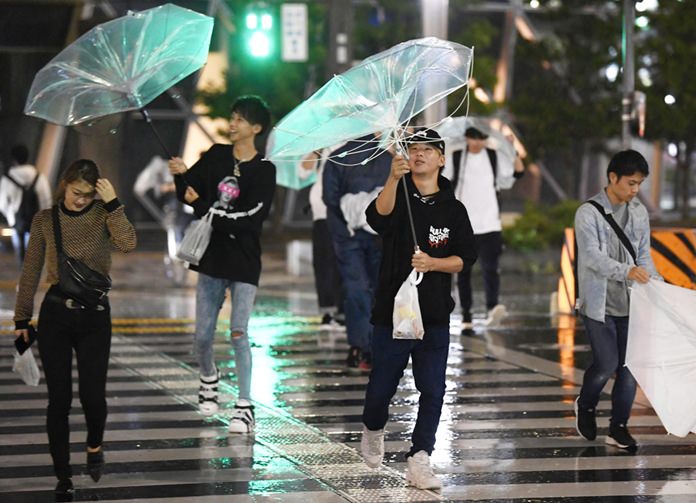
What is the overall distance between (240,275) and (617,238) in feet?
7.82

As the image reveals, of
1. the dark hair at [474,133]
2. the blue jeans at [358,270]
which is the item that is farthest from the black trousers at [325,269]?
the blue jeans at [358,270]

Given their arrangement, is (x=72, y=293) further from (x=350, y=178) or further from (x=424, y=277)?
(x=350, y=178)

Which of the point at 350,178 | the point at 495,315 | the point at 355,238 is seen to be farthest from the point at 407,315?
the point at 495,315

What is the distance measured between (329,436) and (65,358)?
2.12 meters

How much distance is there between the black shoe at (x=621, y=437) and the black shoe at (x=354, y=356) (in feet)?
12.1

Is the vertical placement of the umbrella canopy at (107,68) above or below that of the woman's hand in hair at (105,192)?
above

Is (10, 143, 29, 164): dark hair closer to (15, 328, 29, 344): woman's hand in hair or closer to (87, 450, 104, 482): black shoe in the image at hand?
(15, 328, 29, 344): woman's hand in hair

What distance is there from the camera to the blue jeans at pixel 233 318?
9.27 meters

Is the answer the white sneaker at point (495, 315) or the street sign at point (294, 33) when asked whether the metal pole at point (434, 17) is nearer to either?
the street sign at point (294, 33)

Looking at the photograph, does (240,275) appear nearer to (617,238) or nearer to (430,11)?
(617,238)

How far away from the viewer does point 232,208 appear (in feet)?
30.2

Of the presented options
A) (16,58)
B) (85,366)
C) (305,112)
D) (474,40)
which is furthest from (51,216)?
(16,58)

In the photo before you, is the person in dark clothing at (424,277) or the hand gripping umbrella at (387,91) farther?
the person in dark clothing at (424,277)

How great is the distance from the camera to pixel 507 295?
738 inches
